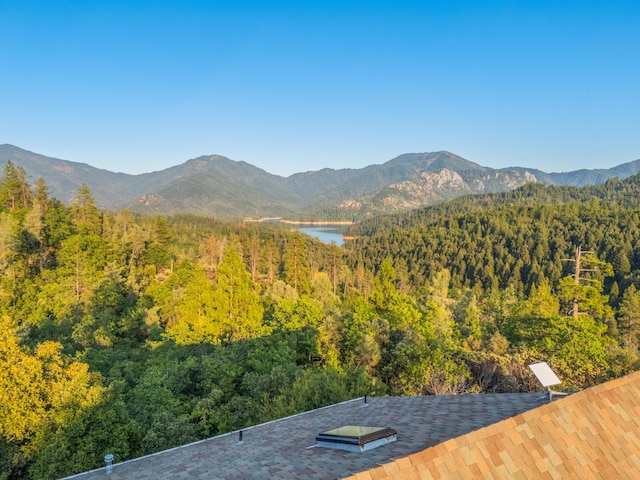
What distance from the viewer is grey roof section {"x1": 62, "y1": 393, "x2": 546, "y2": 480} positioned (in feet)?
19.9

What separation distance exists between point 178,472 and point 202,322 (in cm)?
2121

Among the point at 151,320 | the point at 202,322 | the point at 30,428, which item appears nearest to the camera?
the point at 30,428

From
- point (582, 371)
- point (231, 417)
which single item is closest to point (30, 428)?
point (231, 417)

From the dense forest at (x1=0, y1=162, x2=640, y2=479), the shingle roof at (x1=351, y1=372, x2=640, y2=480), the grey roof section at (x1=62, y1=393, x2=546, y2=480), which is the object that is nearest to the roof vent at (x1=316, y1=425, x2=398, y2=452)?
the grey roof section at (x1=62, y1=393, x2=546, y2=480)

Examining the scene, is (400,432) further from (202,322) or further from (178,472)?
(202,322)

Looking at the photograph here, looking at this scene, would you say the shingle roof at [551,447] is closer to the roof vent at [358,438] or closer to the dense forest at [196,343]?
the roof vent at [358,438]

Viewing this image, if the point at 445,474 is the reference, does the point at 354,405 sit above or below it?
below

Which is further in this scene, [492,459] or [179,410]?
[179,410]

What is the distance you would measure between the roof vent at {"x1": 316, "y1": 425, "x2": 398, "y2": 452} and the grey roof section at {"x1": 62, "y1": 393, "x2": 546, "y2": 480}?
0.14m

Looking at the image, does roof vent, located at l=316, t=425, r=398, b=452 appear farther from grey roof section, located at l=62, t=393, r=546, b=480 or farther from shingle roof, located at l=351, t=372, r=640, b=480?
shingle roof, located at l=351, t=372, r=640, b=480

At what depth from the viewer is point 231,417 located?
1675 cm

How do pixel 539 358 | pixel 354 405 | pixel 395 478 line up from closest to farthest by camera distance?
pixel 395 478, pixel 354 405, pixel 539 358

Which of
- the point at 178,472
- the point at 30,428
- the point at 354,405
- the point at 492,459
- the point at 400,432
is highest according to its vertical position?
the point at 492,459

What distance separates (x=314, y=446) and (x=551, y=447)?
4.19 meters
